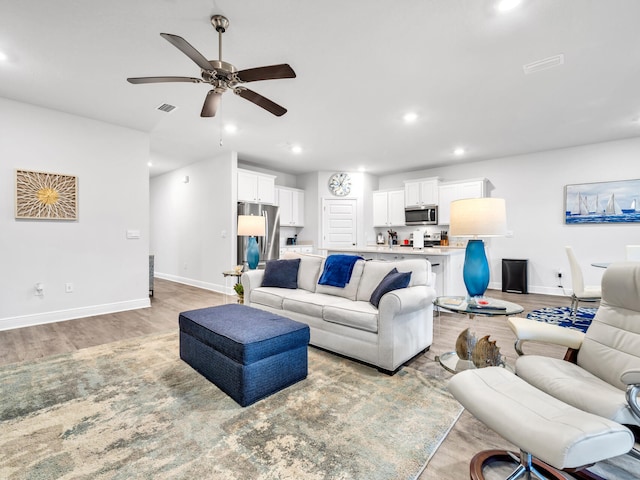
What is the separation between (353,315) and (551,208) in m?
5.51

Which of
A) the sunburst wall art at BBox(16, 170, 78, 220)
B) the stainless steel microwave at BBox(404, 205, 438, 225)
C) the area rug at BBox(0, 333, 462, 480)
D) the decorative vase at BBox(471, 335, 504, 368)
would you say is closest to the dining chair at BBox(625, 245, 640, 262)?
the decorative vase at BBox(471, 335, 504, 368)

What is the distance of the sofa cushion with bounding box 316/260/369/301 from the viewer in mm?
3176

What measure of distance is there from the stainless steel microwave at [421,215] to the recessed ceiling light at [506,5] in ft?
16.1

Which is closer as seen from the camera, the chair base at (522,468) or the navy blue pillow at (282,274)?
the chair base at (522,468)

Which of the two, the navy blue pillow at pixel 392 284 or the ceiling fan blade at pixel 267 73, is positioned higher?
the ceiling fan blade at pixel 267 73

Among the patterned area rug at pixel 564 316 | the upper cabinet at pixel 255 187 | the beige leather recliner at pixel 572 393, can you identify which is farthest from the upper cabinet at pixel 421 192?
the beige leather recliner at pixel 572 393

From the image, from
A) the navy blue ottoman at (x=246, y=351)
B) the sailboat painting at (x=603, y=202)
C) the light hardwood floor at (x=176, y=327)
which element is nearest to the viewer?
the light hardwood floor at (x=176, y=327)

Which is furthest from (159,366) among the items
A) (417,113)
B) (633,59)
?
(633,59)

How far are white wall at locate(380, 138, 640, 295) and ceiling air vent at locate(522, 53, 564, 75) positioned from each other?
12.1 ft

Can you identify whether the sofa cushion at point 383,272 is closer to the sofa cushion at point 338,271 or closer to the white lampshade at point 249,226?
the sofa cushion at point 338,271

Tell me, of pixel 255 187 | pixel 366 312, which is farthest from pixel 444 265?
pixel 255 187

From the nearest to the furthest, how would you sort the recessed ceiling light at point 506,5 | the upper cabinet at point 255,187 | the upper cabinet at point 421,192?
1. the recessed ceiling light at point 506,5
2. the upper cabinet at point 255,187
3. the upper cabinet at point 421,192

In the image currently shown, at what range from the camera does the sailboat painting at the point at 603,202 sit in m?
5.15

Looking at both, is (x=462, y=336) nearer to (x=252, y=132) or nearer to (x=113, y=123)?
(x=252, y=132)
